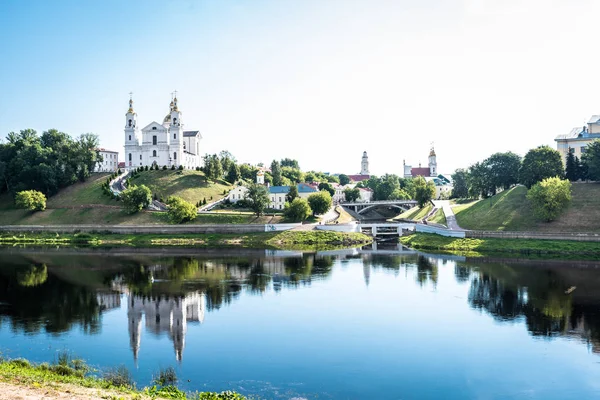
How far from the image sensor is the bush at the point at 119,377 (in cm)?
1962

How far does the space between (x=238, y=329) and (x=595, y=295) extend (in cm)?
2294

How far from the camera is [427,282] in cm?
4034

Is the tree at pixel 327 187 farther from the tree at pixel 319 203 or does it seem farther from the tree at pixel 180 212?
the tree at pixel 180 212

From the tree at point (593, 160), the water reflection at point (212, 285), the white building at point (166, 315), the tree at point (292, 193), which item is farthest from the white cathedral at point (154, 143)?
the tree at point (593, 160)

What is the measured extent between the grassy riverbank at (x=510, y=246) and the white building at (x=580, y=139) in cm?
2517

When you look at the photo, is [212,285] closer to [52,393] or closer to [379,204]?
[52,393]

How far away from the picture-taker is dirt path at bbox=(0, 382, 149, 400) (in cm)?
1633

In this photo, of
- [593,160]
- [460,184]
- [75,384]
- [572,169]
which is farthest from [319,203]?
[75,384]

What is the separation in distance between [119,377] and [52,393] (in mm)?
3521

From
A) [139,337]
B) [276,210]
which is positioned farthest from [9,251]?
[139,337]

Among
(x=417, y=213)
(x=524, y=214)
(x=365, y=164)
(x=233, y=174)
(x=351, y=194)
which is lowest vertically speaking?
(x=524, y=214)

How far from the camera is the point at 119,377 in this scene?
2009 cm

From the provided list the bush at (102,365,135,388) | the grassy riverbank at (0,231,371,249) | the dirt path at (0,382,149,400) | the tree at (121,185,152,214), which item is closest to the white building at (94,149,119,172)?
the tree at (121,185,152,214)

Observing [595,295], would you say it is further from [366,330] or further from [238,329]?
[238,329]
